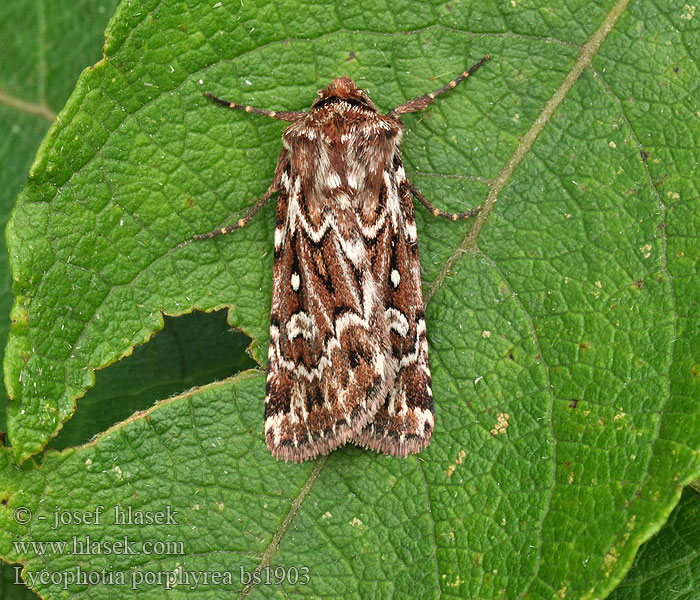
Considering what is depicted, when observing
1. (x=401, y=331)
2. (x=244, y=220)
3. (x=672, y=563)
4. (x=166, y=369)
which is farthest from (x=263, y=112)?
(x=672, y=563)

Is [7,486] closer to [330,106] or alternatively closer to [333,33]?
[330,106]

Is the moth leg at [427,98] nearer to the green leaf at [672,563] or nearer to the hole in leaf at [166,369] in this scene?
the hole in leaf at [166,369]

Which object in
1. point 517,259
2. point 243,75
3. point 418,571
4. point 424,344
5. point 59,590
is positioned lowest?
point 418,571

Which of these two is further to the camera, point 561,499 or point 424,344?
point 424,344

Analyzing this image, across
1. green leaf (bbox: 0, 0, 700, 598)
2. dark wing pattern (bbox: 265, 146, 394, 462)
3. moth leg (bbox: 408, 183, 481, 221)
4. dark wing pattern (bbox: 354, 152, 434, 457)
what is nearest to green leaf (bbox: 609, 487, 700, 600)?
green leaf (bbox: 0, 0, 700, 598)

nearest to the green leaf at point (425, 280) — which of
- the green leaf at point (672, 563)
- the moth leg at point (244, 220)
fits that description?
the moth leg at point (244, 220)

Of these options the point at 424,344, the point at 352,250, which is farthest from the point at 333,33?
the point at 424,344
